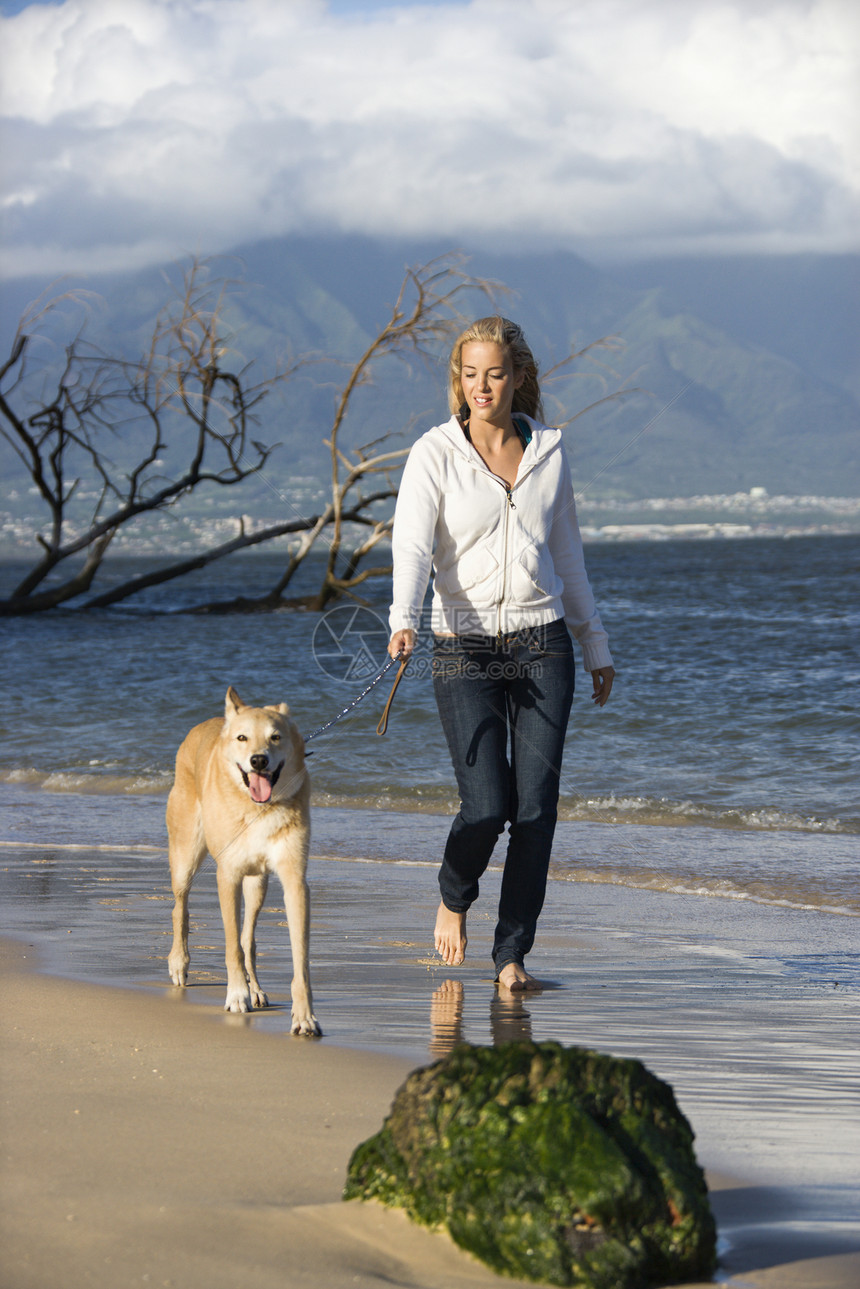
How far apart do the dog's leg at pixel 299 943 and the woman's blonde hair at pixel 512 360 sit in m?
1.67

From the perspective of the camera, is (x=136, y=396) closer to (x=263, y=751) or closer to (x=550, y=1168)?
(x=263, y=751)

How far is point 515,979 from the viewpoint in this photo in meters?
4.18

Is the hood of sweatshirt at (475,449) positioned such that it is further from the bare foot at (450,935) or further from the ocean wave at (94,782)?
the ocean wave at (94,782)

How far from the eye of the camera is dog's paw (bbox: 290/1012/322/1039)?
3566 millimetres

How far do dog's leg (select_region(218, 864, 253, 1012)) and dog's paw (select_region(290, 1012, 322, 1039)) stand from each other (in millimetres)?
340

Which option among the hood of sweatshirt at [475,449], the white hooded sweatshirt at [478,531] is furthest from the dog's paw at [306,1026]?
the hood of sweatshirt at [475,449]

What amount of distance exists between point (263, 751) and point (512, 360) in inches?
60.7

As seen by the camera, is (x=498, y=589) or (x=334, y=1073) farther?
(x=498, y=589)

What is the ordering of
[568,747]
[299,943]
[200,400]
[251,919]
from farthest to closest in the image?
[200,400]
[568,747]
[251,919]
[299,943]

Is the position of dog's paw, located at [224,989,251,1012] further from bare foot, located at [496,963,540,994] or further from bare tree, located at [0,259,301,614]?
bare tree, located at [0,259,301,614]

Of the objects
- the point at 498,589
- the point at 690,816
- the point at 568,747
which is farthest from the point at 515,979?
the point at 568,747

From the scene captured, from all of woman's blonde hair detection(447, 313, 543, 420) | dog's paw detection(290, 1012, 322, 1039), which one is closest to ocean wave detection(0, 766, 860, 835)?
woman's blonde hair detection(447, 313, 543, 420)

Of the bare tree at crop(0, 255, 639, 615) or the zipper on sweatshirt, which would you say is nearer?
the zipper on sweatshirt

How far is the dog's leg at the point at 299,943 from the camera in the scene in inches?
141
